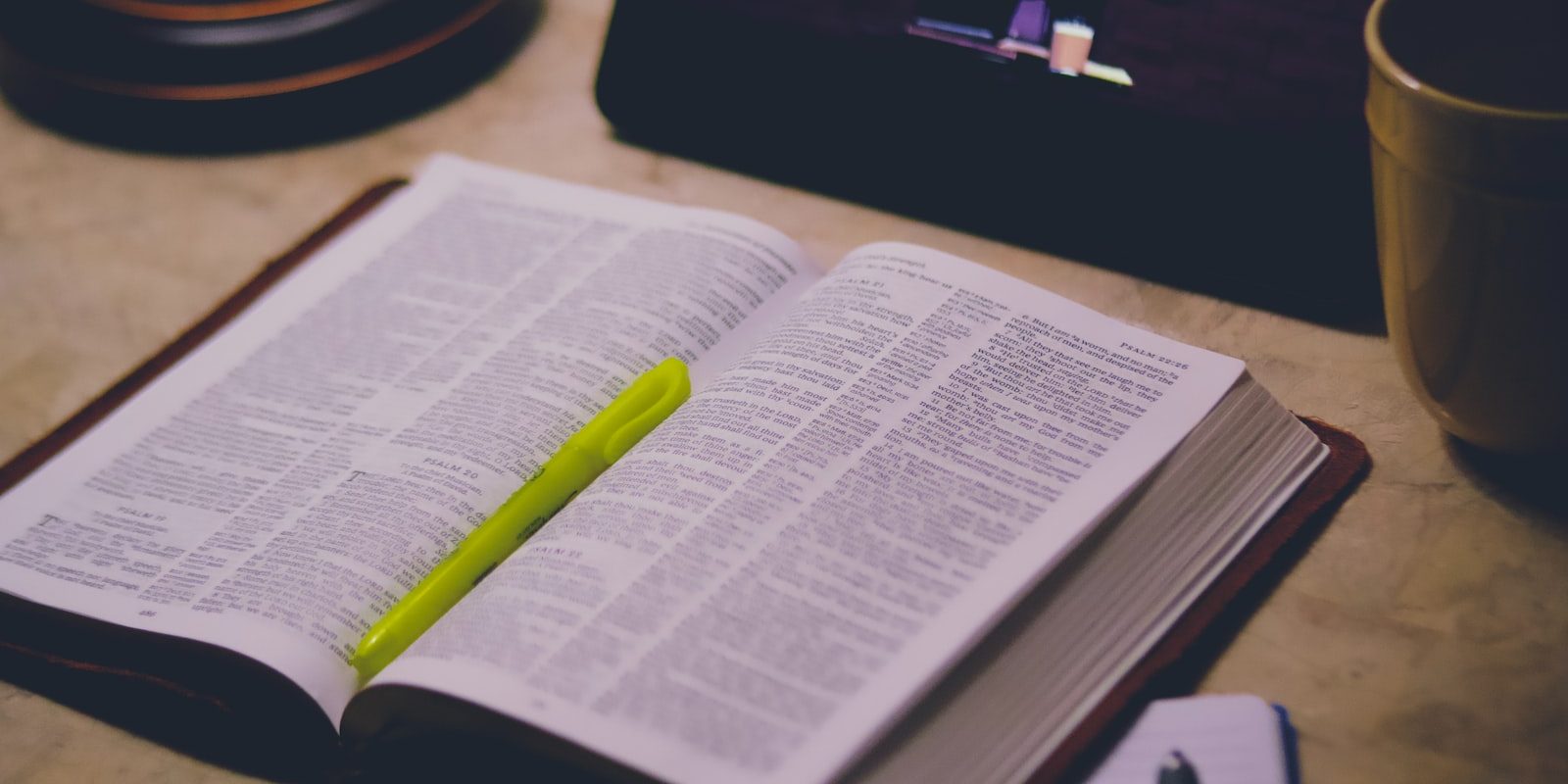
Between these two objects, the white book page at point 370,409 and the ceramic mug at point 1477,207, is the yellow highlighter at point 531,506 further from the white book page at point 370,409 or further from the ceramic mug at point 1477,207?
the ceramic mug at point 1477,207

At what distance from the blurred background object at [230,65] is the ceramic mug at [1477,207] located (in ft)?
1.88

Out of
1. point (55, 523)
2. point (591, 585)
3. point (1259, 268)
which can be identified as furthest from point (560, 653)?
point (1259, 268)

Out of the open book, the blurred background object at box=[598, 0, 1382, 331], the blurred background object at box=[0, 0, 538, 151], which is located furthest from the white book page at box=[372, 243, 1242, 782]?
the blurred background object at box=[0, 0, 538, 151]

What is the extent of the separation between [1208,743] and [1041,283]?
0.28 m

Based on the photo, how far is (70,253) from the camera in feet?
2.38

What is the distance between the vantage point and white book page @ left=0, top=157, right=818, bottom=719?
1.60 feet

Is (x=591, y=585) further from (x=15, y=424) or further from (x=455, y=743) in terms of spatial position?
(x=15, y=424)

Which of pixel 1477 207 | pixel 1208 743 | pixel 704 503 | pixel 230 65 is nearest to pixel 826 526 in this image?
pixel 704 503

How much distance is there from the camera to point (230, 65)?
0.74 meters

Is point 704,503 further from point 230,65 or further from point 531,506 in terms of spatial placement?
point 230,65

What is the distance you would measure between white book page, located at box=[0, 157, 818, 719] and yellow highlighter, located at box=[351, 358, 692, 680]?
10mm

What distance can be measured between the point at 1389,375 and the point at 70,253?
73cm

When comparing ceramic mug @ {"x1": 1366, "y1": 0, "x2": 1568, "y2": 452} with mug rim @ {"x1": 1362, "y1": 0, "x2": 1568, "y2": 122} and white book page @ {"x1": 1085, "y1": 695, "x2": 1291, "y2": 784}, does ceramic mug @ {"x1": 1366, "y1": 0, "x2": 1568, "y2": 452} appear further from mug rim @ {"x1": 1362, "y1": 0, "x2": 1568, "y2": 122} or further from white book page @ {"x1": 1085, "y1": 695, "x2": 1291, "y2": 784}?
white book page @ {"x1": 1085, "y1": 695, "x2": 1291, "y2": 784}

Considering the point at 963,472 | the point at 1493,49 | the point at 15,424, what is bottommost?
the point at 15,424
